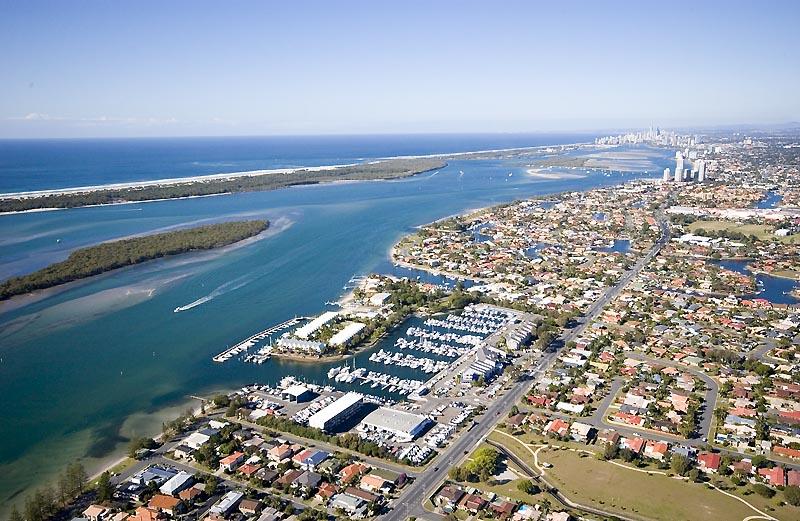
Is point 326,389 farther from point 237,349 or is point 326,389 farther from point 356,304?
point 356,304

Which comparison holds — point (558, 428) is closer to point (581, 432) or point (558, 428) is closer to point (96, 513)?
point (581, 432)

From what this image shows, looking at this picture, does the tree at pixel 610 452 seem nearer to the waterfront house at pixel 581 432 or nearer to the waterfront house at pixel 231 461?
the waterfront house at pixel 581 432

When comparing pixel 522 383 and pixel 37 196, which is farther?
pixel 37 196

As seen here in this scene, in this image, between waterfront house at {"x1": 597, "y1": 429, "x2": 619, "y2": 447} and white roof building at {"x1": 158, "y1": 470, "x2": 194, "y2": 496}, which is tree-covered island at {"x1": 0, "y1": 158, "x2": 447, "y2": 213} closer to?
white roof building at {"x1": 158, "y1": 470, "x2": 194, "y2": 496}

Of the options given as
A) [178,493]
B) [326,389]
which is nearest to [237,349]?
[326,389]

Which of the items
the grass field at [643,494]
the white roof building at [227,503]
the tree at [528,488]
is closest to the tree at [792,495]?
the grass field at [643,494]

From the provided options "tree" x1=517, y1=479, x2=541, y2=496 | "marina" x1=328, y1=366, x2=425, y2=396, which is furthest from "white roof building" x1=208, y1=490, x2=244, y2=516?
"marina" x1=328, y1=366, x2=425, y2=396

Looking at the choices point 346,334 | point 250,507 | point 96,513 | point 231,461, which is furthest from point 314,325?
point 96,513
